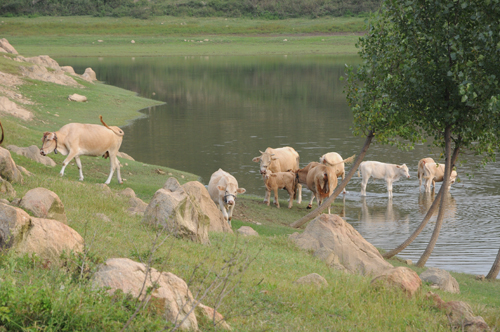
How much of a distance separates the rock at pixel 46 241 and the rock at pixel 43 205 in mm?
1318

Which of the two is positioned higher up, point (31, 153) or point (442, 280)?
point (31, 153)

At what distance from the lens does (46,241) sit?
26.8 feet

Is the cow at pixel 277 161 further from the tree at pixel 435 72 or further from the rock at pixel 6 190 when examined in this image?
the rock at pixel 6 190

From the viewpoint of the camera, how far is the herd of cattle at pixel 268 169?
58.9ft

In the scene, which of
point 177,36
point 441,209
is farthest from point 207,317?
point 177,36

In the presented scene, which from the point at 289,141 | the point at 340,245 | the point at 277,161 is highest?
the point at 340,245

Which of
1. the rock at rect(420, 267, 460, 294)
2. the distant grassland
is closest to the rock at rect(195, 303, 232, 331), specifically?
the rock at rect(420, 267, 460, 294)

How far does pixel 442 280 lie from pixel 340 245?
2.41m

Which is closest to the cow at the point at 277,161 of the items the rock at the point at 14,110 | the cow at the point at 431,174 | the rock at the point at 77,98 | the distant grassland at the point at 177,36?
the cow at the point at 431,174

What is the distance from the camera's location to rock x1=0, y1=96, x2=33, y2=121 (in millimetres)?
31505

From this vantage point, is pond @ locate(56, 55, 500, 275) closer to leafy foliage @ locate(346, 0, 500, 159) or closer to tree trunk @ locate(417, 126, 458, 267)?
tree trunk @ locate(417, 126, 458, 267)

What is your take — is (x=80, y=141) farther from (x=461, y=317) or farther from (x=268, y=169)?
(x=461, y=317)

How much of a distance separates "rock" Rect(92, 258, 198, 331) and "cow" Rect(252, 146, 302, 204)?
1503 centimetres

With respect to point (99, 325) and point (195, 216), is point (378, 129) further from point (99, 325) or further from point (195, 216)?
point (99, 325)
